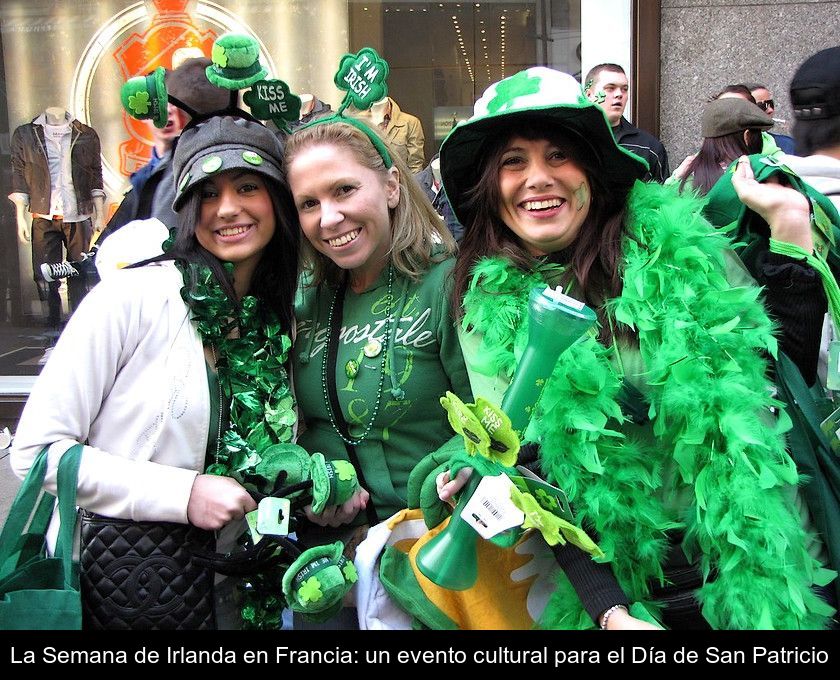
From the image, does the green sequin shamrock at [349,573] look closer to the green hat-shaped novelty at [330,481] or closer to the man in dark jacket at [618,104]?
the green hat-shaped novelty at [330,481]

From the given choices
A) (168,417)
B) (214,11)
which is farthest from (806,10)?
(168,417)

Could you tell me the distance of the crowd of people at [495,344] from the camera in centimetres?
154

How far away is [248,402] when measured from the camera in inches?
72.1

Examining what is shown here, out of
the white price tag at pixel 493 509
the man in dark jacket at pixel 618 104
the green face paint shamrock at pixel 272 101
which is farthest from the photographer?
the man in dark jacket at pixel 618 104

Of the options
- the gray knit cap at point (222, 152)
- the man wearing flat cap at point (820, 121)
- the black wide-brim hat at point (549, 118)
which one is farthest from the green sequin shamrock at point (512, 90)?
the man wearing flat cap at point (820, 121)

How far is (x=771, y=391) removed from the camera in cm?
159

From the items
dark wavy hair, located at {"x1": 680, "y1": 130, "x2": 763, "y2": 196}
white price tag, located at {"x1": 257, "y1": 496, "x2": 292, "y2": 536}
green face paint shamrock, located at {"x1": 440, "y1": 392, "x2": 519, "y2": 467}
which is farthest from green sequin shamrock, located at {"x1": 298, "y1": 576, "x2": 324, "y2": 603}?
dark wavy hair, located at {"x1": 680, "y1": 130, "x2": 763, "y2": 196}

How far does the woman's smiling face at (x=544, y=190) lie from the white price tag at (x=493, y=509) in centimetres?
58

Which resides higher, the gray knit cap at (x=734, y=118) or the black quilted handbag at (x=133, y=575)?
the gray knit cap at (x=734, y=118)

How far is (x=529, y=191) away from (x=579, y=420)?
0.51 meters

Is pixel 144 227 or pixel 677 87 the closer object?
pixel 144 227

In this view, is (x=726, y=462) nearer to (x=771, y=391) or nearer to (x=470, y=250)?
(x=771, y=391)

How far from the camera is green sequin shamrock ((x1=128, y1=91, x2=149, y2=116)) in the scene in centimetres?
191

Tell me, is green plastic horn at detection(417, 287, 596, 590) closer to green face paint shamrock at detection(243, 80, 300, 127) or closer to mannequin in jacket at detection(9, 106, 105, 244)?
green face paint shamrock at detection(243, 80, 300, 127)
